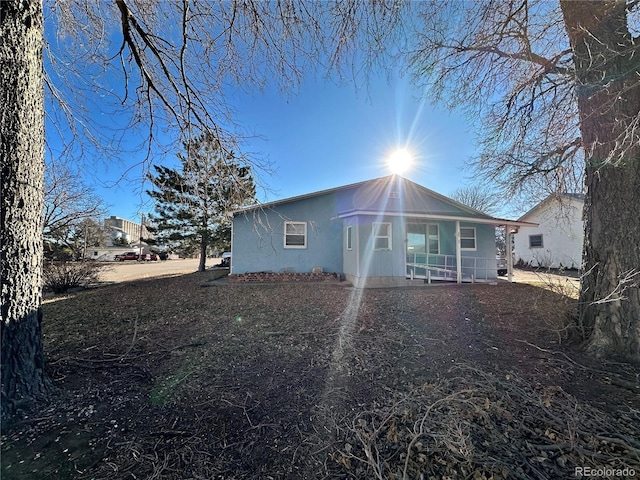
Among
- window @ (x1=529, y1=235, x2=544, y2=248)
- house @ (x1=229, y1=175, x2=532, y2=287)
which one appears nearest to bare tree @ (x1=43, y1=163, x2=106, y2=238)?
house @ (x1=229, y1=175, x2=532, y2=287)

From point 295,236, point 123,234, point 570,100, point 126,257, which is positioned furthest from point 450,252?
point 123,234

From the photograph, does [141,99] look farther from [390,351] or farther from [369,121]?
[390,351]

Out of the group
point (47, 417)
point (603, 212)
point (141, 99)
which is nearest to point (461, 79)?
point (603, 212)

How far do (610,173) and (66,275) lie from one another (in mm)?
14761

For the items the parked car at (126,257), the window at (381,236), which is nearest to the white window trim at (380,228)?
the window at (381,236)

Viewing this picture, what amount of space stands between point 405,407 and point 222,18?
4990 mm

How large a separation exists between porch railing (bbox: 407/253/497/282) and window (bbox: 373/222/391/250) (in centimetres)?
194

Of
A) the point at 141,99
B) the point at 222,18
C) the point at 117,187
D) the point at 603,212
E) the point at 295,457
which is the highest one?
the point at 222,18

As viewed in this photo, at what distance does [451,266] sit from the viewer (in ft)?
40.4

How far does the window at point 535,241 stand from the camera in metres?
18.6

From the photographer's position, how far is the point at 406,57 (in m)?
4.98

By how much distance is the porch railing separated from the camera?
11.5m

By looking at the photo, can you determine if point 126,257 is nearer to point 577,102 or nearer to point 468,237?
point 468,237

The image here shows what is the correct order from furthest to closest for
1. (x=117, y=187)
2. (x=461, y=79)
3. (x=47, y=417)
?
(x=461, y=79)
(x=117, y=187)
(x=47, y=417)
